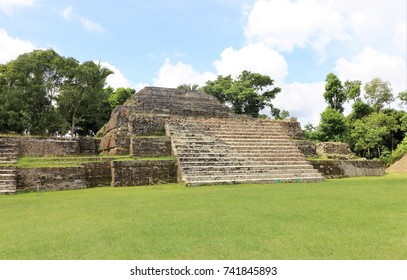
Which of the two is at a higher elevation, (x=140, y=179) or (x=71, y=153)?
(x=71, y=153)

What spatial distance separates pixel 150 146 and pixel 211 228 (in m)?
8.08

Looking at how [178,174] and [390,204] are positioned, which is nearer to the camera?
[390,204]

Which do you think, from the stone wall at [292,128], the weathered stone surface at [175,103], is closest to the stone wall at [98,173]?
the weathered stone surface at [175,103]

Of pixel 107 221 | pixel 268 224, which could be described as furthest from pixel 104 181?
pixel 268 224

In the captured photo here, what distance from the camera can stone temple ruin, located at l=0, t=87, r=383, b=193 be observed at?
401 inches

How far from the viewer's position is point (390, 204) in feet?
A: 19.5

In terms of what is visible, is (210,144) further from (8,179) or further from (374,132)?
(374,132)

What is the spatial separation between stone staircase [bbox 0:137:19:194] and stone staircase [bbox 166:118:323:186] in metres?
4.62

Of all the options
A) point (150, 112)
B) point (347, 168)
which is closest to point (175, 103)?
point (150, 112)

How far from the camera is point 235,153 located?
12102mm

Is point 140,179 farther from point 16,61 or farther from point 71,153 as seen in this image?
point 16,61

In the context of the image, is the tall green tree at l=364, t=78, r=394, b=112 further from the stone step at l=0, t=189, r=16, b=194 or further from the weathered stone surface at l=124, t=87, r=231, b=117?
the stone step at l=0, t=189, r=16, b=194
